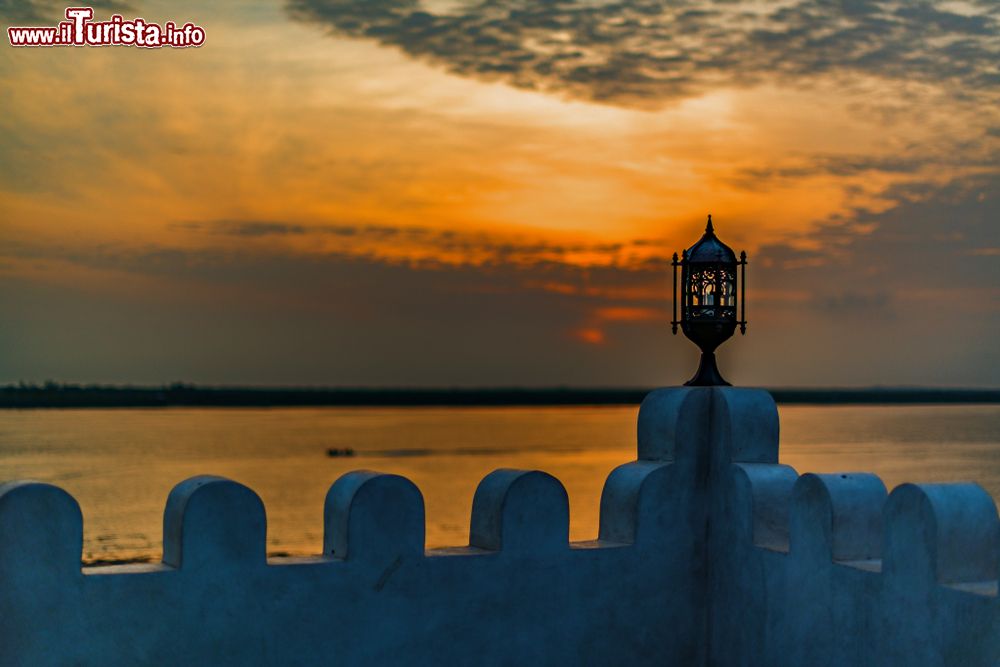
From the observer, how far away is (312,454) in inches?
3996

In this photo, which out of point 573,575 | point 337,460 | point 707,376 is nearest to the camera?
point 573,575

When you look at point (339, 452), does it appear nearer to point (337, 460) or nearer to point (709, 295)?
point (337, 460)

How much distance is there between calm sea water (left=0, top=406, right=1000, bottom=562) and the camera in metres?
55.2

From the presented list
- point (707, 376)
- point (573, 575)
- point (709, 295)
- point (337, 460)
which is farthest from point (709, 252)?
point (337, 460)

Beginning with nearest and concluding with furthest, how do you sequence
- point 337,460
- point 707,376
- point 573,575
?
point 573,575
point 707,376
point 337,460

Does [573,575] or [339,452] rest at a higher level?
[573,575]

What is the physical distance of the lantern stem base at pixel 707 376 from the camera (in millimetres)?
6137

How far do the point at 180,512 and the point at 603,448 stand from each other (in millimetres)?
109648

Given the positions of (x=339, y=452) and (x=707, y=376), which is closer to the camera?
(x=707, y=376)

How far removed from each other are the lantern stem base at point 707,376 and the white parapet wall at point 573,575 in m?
0.15

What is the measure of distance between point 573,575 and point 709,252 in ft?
5.60

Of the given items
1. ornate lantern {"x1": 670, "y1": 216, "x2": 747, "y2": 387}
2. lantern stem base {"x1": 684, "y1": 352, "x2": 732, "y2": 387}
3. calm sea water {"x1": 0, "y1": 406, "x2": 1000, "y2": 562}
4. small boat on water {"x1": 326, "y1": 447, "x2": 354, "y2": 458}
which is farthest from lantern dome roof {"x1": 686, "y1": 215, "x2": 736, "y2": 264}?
small boat on water {"x1": 326, "y1": 447, "x2": 354, "y2": 458}

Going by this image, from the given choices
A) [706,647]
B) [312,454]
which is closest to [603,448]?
[312,454]

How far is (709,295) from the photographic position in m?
6.29
